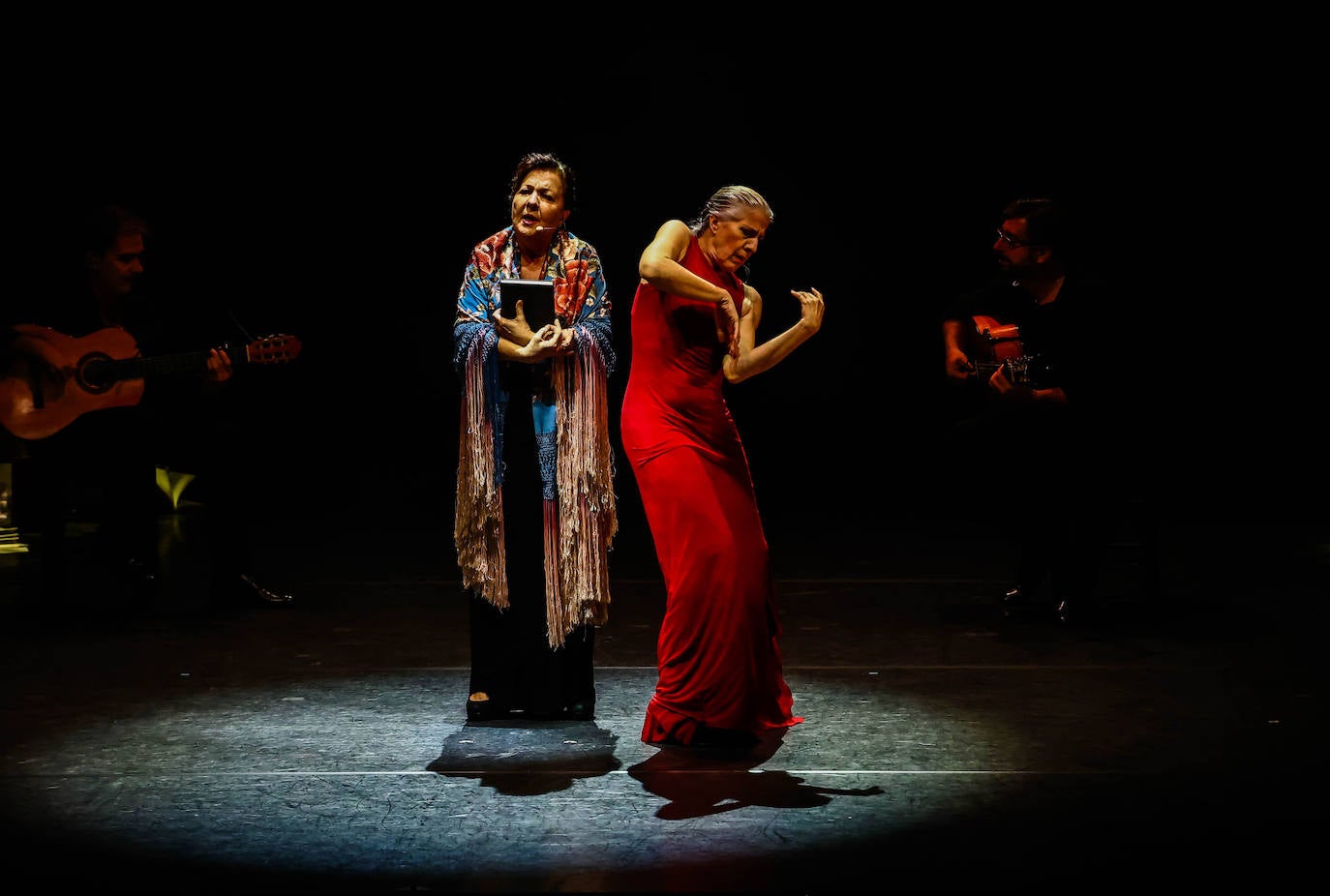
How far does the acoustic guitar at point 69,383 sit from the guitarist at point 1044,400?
10.0 ft

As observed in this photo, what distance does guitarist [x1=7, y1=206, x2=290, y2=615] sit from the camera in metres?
5.40

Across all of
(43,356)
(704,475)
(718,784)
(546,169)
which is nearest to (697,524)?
(704,475)

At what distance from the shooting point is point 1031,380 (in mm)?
5246

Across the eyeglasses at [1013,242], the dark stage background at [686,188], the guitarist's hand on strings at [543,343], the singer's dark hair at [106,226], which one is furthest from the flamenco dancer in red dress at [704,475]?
the dark stage background at [686,188]

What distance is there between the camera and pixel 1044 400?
5258 millimetres

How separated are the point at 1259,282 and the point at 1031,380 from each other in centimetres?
386

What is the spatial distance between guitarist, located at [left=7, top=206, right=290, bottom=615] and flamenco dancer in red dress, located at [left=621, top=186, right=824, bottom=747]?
7.94 feet

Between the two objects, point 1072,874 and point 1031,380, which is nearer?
point 1072,874

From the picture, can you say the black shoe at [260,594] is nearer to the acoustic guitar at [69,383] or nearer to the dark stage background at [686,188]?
the acoustic guitar at [69,383]

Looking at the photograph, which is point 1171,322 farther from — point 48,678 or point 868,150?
point 48,678

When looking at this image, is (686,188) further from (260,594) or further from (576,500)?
(576,500)

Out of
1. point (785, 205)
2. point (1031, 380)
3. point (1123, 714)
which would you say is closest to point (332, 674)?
point (1123, 714)

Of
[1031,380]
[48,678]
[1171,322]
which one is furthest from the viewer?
[1171,322]

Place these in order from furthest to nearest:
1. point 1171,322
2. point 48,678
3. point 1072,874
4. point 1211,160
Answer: point 1171,322 → point 1211,160 → point 48,678 → point 1072,874
